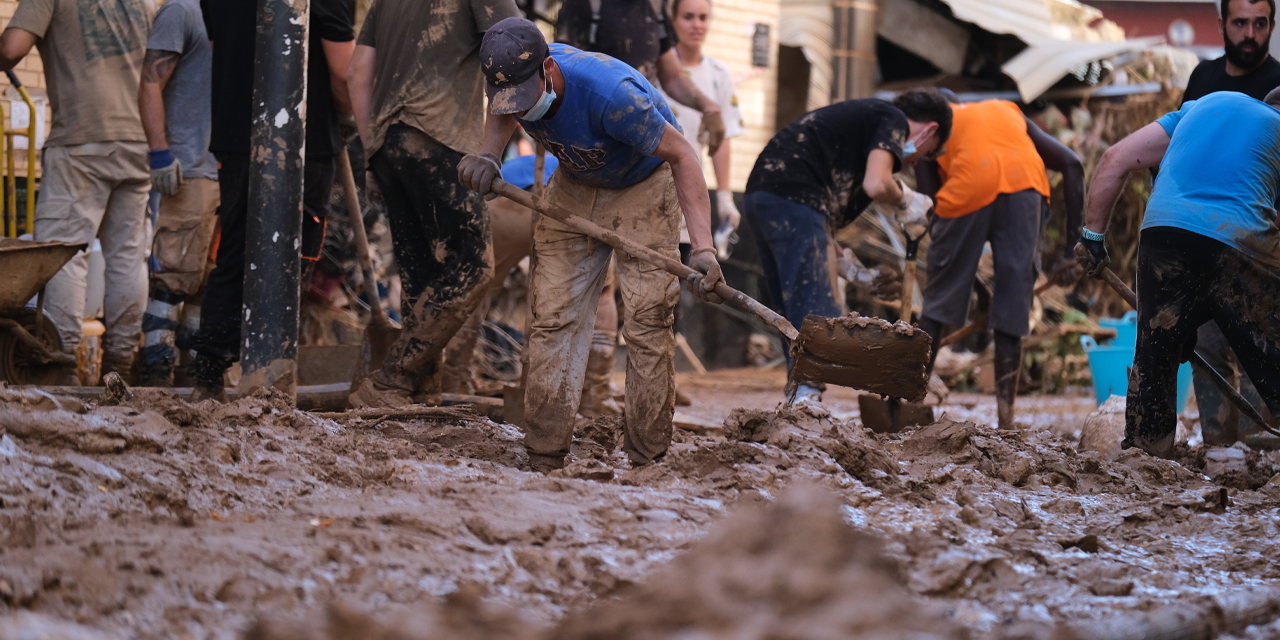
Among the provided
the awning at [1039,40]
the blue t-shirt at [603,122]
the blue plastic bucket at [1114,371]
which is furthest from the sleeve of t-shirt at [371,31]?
the awning at [1039,40]

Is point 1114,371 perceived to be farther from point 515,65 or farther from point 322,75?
point 322,75

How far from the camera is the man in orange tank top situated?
17.7 ft

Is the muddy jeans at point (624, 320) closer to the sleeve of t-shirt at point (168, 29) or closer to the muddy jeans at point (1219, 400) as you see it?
the sleeve of t-shirt at point (168, 29)

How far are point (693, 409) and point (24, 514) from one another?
430 cm

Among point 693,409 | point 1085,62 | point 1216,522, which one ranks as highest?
point 1085,62

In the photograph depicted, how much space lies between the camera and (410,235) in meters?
4.55

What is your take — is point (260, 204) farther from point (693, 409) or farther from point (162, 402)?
point (693, 409)

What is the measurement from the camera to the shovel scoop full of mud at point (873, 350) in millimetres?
3928

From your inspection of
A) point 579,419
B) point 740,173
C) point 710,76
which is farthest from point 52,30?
point 740,173

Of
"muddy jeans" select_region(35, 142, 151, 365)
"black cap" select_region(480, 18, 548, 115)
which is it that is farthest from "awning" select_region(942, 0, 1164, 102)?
"muddy jeans" select_region(35, 142, 151, 365)

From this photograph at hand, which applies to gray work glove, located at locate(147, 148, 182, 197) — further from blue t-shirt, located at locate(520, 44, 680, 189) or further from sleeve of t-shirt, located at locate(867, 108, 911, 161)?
sleeve of t-shirt, located at locate(867, 108, 911, 161)

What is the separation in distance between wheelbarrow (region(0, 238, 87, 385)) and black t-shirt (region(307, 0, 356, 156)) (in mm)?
1078

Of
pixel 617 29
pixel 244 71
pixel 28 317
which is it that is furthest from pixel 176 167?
pixel 617 29

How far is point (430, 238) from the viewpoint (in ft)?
14.5
